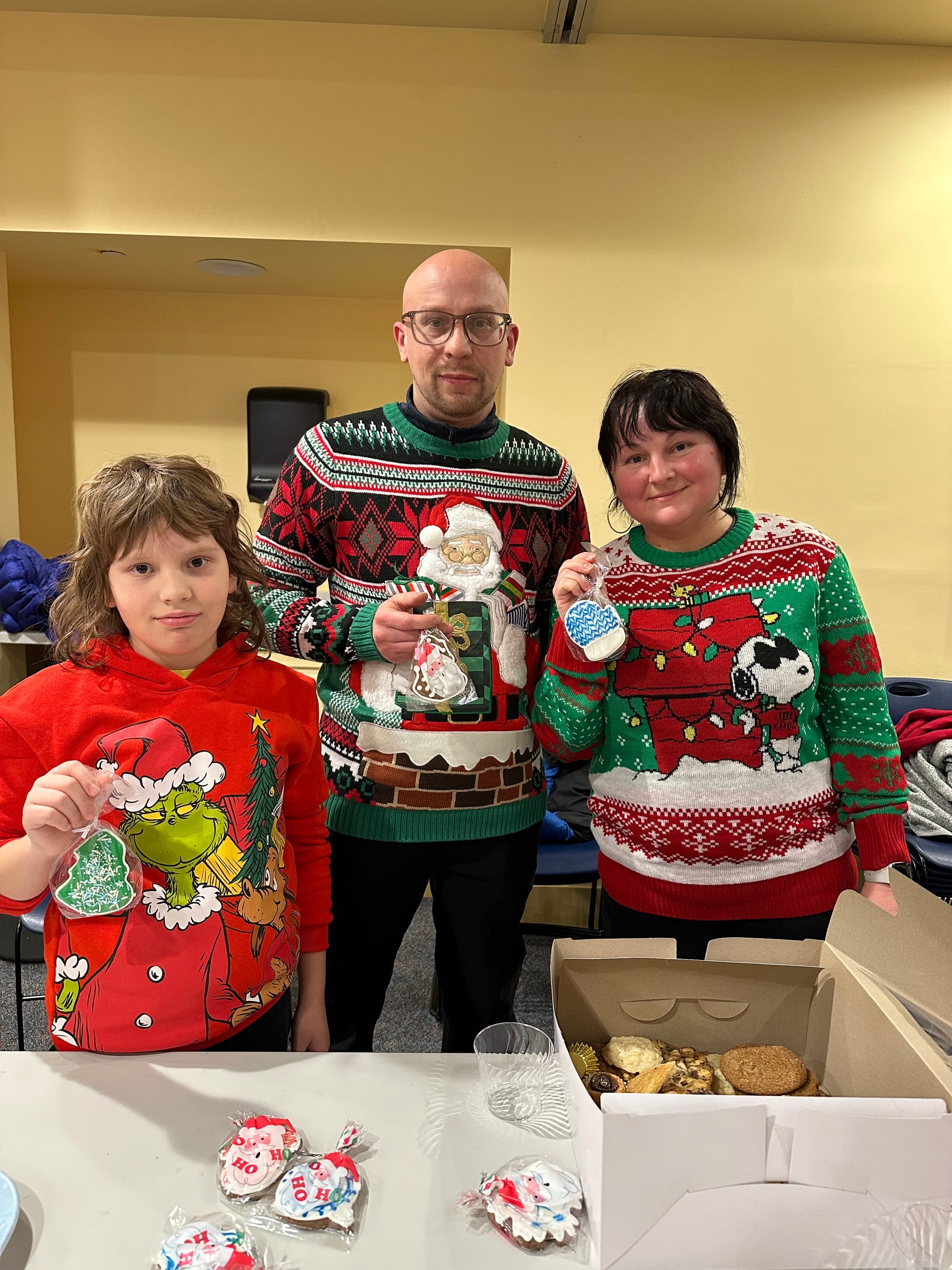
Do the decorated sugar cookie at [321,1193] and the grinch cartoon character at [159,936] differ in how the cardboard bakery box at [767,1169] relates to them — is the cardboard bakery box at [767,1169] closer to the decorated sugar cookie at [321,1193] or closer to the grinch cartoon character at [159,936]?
the decorated sugar cookie at [321,1193]

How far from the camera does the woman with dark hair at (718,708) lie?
129 cm

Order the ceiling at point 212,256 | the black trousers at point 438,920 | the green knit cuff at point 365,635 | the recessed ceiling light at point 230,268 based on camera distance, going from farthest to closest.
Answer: the recessed ceiling light at point 230,268
the ceiling at point 212,256
the black trousers at point 438,920
the green knit cuff at point 365,635

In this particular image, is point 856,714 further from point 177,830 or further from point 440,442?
point 177,830

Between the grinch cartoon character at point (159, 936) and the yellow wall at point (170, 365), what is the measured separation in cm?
285

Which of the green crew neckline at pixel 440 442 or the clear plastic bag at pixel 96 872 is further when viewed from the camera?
the green crew neckline at pixel 440 442

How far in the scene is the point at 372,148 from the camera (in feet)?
9.50

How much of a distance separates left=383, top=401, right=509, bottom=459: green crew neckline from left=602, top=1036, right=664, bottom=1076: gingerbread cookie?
0.97 m

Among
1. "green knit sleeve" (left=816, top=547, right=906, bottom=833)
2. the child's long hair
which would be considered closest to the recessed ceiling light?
the child's long hair

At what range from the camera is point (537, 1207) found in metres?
0.80

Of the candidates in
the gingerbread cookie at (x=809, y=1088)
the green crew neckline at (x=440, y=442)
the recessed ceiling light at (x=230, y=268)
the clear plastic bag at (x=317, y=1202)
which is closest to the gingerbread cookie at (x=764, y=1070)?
the gingerbread cookie at (x=809, y=1088)

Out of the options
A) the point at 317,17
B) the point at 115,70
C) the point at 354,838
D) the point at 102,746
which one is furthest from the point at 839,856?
the point at 115,70

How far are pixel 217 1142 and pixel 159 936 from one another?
0.83ft

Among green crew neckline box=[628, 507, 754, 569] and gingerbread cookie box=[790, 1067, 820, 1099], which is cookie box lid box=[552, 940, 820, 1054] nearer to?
gingerbread cookie box=[790, 1067, 820, 1099]

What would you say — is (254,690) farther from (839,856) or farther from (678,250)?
(678,250)
